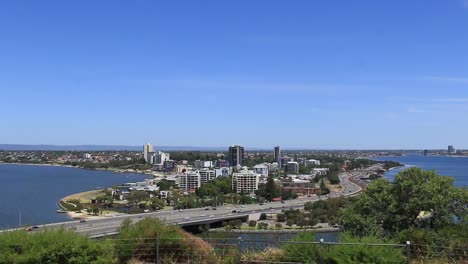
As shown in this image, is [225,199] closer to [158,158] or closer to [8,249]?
[8,249]

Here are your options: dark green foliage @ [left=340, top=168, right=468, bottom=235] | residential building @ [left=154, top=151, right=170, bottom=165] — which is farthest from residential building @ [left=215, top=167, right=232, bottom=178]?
dark green foliage @ [left=340, top=168, right=468, bottom=235]

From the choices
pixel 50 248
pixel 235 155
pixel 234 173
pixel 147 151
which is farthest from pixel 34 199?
pixel 147 151

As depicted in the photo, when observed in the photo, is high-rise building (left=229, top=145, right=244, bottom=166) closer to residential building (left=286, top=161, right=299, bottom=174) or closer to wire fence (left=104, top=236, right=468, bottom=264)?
residential building (left=286, top=161, right=299, bottom=174)

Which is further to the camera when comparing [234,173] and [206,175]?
[206,175]

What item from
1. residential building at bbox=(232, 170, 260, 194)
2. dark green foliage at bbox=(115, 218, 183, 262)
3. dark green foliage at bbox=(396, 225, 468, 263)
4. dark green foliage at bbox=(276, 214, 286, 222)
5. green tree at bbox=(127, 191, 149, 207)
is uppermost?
dark green foliage at bbox=(115, 218, 183, 262)

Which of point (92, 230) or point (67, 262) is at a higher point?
point (67, 262)

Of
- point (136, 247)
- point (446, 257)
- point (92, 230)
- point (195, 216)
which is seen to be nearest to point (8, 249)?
point (136, 247)

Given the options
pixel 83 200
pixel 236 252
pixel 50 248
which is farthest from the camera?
pixel 83 200

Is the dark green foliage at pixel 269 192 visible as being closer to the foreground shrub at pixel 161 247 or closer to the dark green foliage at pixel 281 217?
the dark green foliage at pixel 281 217

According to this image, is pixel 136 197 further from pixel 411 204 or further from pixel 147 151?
pixel 147 151
